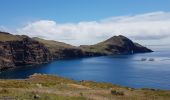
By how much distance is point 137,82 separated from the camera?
19600 centimetres

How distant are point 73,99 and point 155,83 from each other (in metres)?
162

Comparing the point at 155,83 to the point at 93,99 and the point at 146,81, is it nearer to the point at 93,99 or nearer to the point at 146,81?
the point at 146,81

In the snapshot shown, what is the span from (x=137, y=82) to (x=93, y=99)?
541 ft

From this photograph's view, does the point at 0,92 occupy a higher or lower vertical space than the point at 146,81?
higher

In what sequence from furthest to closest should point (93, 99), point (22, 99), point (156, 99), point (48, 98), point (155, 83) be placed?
point (155, 83) < point (156, 99) < point (93, 99) < point (48, 98) < point (22, 99)

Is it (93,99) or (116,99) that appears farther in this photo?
(116,99)

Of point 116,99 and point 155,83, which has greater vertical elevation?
point 116,99

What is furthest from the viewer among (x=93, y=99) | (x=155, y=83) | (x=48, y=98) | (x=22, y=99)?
(x=155, y=83)

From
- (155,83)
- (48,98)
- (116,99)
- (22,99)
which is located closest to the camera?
(22,99)

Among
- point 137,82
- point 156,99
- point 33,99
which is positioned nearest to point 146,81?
point 137,82

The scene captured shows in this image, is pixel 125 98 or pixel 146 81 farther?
pixel 146 81

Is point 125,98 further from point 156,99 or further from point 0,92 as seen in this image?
point 0,92

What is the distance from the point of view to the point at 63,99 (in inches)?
1252

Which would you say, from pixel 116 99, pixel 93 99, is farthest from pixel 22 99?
pixel 116 99
